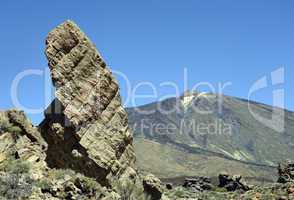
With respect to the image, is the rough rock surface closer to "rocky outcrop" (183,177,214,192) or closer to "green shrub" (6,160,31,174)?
"green shrub" (6,160,31,174)

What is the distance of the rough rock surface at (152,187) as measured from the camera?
28.5 m

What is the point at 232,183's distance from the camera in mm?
69812

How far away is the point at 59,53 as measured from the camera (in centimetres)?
2558

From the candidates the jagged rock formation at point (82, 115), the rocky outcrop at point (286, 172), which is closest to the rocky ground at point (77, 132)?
the jagged rock formation at point (82, 115)

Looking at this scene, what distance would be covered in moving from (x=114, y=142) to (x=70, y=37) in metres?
4.92

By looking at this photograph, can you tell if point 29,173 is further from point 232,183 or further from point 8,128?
point 232,183

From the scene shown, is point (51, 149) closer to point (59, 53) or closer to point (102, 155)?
point (102, 155)

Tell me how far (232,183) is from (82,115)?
4720cm

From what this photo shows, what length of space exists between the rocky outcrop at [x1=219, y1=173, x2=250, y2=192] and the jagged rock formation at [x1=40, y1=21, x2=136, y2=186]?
4125cm

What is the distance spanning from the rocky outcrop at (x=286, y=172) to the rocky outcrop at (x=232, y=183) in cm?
500

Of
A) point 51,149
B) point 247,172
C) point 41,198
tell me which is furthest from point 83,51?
point 247,172

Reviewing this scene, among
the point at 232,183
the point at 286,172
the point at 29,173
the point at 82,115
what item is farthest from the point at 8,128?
the point at 232,183

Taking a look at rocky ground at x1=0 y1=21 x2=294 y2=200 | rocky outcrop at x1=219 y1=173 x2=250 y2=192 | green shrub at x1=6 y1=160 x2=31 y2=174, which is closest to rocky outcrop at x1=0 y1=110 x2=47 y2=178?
rocky ground at x1=0 y1=21 x2=294 y2=200

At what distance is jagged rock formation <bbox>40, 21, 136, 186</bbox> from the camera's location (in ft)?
82.2
